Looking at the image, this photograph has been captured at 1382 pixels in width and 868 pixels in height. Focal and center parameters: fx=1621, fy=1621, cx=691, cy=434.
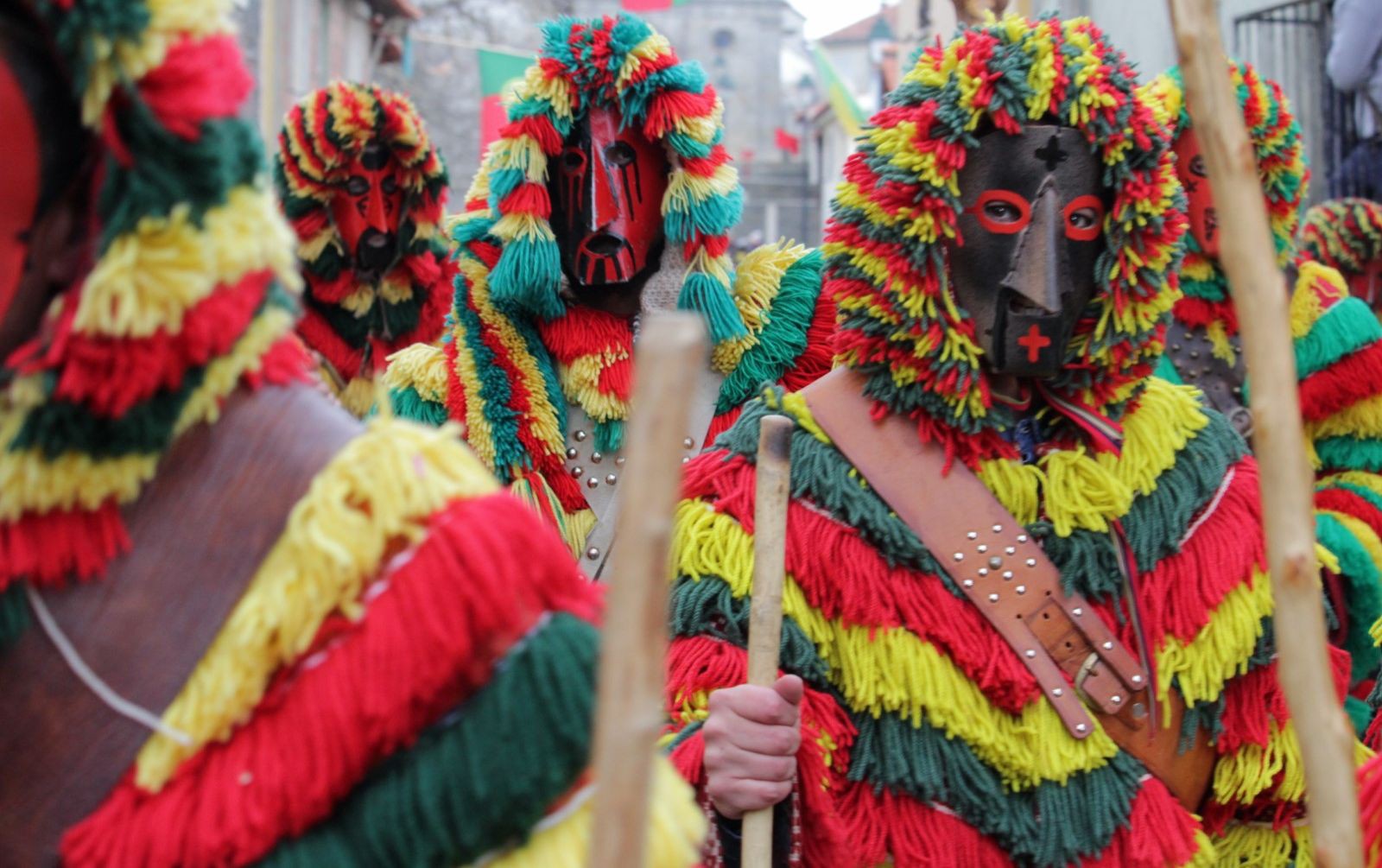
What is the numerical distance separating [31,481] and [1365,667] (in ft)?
12.9

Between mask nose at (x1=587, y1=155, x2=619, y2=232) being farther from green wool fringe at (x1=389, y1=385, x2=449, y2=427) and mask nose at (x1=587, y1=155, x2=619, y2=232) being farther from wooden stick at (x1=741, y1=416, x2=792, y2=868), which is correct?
wooden stick at (x1=741, y1=416, x2=792, y2=868)

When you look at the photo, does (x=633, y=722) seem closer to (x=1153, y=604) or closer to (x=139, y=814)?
(x=139, y=814)

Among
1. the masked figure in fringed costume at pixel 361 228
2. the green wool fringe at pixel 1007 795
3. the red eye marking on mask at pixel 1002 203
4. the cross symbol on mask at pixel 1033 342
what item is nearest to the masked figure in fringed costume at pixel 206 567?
the green wool fringe at pixel 1007 795

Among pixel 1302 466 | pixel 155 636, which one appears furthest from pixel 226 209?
pixel 1302 466

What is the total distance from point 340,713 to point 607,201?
2936mm

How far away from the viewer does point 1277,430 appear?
4.75 feet

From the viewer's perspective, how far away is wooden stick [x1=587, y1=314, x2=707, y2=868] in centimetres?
115

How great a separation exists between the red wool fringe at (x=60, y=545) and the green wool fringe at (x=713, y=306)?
273 cm

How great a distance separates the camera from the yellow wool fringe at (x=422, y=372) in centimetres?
426

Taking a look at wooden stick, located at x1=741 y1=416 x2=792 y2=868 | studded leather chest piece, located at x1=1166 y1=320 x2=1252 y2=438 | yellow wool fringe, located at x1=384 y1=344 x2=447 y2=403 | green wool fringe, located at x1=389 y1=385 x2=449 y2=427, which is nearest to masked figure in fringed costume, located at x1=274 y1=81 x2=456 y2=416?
yellow wool fringe, located at x1=384 y1=344 x2=447 y2=403

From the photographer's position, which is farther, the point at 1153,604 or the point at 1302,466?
the point at 1153,604

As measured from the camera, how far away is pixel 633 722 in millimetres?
1182

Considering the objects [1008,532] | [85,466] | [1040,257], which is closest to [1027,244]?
[1040,257]

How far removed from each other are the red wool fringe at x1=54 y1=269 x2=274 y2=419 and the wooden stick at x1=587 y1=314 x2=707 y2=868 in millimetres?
428
